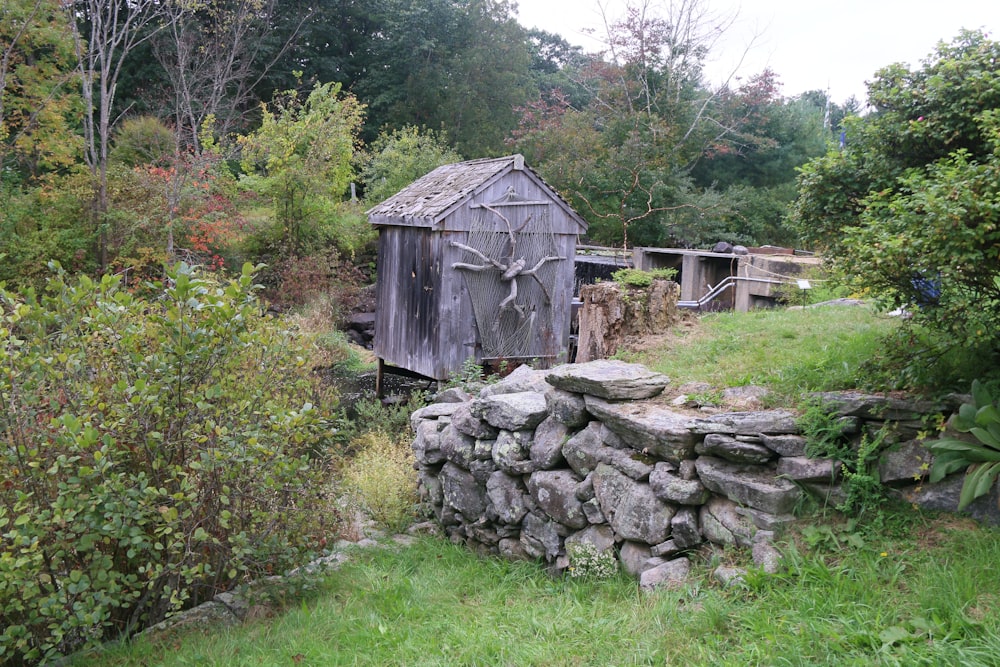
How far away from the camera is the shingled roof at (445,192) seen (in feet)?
38.9

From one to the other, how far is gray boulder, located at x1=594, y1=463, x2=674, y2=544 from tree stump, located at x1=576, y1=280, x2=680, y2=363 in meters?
2.61

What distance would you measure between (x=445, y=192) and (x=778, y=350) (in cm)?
759

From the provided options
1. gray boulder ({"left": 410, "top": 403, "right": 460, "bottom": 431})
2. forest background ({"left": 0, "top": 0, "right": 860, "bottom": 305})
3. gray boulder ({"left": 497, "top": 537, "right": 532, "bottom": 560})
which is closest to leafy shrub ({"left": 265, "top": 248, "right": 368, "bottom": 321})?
forest background ({"left": 0, "top": 0, "right": 860, "bottom": 305})

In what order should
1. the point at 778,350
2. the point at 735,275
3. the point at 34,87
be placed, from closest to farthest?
the point at 778,350
the point at 735,275
the point at 34,87

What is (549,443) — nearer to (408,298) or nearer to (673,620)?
(673,620)

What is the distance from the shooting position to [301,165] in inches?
755

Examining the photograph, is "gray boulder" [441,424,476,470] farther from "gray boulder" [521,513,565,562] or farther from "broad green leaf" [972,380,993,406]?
"broad green leaf" [972,380,993,406]

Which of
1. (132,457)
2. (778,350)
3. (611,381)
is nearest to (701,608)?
(611,381)

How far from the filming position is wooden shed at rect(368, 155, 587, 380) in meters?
12.1

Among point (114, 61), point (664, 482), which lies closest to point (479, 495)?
point (664, 482)

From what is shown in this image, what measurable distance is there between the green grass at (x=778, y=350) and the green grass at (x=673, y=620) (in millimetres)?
1360

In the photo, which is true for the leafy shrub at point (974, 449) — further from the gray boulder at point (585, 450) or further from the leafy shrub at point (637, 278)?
the leafy shrub at point (637, 278)

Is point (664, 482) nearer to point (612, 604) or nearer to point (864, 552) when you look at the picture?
point (612, 604)

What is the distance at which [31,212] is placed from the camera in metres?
15.0
